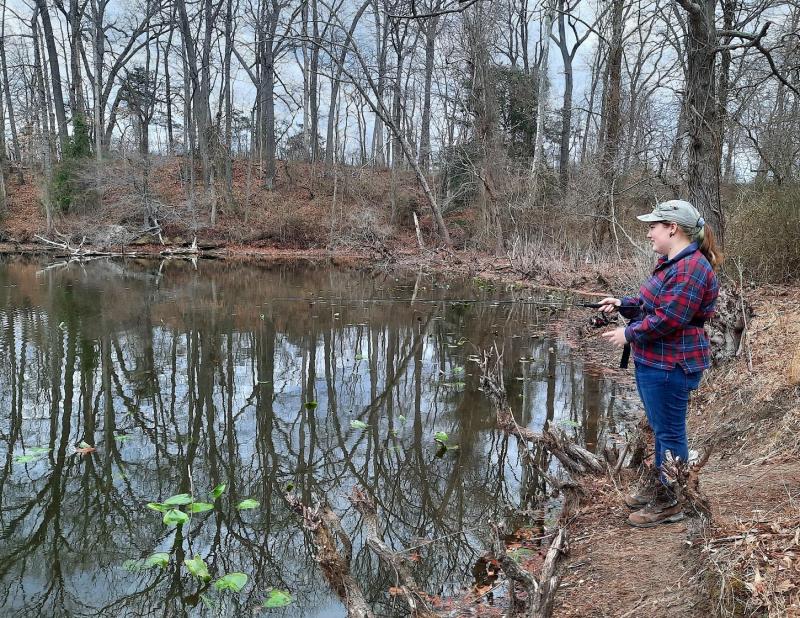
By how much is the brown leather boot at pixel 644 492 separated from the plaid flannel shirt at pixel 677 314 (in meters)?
0.67

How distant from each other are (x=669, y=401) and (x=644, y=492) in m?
0.62

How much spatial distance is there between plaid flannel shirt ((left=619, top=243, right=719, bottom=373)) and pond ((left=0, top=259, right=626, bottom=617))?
62.9 inches

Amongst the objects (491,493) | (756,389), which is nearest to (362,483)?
(491,493)

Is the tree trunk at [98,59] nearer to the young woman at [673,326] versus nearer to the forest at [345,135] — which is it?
the forest at [345,135]

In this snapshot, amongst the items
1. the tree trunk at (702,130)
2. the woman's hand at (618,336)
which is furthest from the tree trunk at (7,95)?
the woman's hand at (618,336)

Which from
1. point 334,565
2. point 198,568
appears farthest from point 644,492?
point 198,568

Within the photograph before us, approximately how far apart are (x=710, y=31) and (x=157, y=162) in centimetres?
2770

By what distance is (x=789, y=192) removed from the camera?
9.12 metres


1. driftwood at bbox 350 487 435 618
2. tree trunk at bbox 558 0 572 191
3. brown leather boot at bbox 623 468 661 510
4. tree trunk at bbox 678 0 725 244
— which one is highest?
tree trunk at bbox 558 0 572 191

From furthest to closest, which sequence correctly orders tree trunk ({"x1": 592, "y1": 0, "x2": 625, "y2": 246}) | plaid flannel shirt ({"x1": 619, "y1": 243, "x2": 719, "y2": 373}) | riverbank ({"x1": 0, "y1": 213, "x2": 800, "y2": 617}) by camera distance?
tree trunk ({"x1": 592, "y1": 0, "x2": 625, "y2": 246}) < plaid flannel shirt ({"x1": 619, "y1": 243, "x2": 719, "y2": 373}) < riverbank ({"x1": 0, "y1": 213, "x2": 800, "y2": 617})

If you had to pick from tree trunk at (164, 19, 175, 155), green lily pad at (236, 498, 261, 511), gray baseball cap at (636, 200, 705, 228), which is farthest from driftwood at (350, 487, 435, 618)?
tree trunk at (164, 19, 175, 155)

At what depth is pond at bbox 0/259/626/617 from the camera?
351 cm

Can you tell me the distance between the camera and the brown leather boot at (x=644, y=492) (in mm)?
3317

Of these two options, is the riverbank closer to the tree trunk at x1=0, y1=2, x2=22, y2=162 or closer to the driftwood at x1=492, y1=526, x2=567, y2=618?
the driftwood at x1=492, y1=526, x2=567, y2=618
